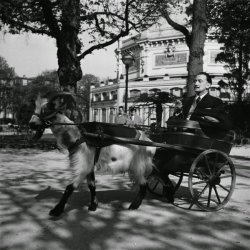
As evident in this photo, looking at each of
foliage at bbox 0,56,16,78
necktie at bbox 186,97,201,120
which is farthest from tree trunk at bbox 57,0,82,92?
foliage at bbox 0,56,16,78

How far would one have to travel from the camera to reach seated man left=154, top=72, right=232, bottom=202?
591cm

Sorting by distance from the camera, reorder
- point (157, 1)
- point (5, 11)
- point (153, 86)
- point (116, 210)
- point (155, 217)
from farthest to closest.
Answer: point (153, 86) → point (157, 1) → point (5, 11) → point (116, 210) → point (155, 217)

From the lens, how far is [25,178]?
30.2 ft

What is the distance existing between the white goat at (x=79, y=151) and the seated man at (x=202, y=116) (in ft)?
1.48

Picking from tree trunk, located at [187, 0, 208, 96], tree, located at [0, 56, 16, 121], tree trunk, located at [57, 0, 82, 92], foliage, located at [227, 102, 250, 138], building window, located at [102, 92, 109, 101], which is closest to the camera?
tree trunk, located at [187, 0, 208, 96]

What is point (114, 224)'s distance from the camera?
5133mm

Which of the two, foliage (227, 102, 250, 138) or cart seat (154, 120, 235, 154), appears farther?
foliage (227, 102, 250, 138)

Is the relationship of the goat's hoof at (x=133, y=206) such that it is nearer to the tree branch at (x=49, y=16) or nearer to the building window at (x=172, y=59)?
the tree branch at (x=49, y=16)

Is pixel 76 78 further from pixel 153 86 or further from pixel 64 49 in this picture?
pixel 153 86

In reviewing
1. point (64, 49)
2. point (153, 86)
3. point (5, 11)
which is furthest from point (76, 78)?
point (153, 86)

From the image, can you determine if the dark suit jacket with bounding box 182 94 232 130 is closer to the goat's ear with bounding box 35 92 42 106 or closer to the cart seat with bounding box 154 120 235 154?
the cart seat with bounding box 154 120 235 154

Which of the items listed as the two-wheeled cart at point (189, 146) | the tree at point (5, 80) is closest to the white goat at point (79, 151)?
the two-wheeled cart at point (189, 146)

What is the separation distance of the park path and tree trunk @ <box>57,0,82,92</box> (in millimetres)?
8906

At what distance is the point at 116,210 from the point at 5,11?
43.0ft
